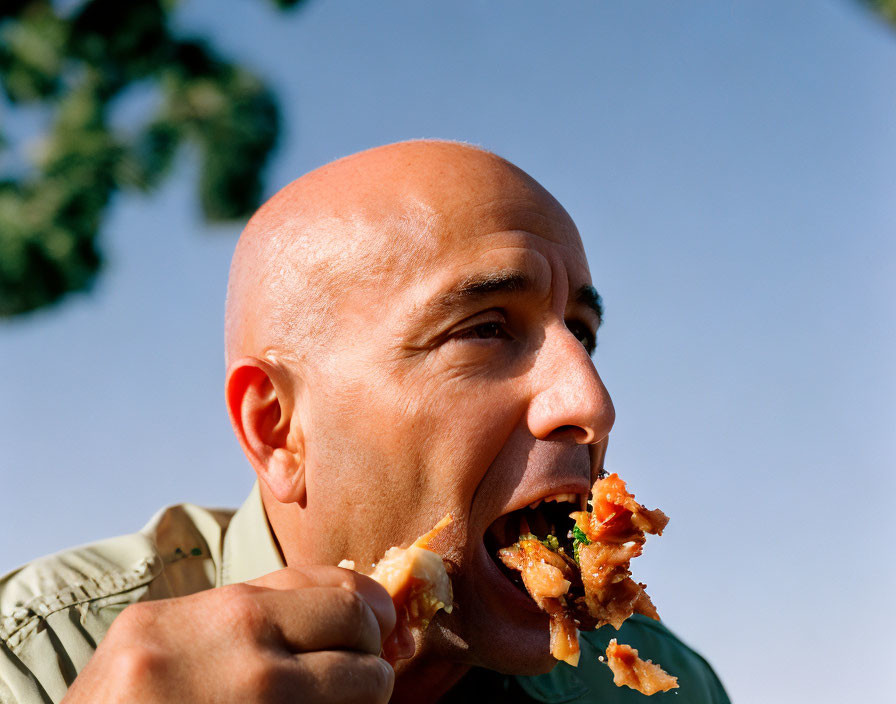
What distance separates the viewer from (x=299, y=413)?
339 centimetres

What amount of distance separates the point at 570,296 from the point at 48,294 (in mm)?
6423

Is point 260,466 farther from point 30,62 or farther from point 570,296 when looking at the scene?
point 30,62

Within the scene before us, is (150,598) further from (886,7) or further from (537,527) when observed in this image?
(886,7)

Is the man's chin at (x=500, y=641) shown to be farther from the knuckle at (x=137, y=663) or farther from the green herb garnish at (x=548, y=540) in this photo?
the knuckle at (x=137, y=663)

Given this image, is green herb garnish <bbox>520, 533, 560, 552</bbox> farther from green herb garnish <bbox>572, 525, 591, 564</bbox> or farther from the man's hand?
the man's hand

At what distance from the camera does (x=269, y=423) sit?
3.49 metres

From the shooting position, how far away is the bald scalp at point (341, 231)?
10.7 ft

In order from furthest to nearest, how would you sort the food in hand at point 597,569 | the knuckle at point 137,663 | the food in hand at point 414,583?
the food in hand at point 597,569, the food in hand at point 414,583, the knuckle at point 137,663

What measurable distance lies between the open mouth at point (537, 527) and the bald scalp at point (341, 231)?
35.7 inches

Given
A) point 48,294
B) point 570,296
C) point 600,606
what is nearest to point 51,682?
point 600,606

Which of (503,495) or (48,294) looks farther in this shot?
(48,294)

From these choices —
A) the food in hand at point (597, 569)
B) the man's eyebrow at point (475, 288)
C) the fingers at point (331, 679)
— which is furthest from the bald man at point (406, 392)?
the fingers at point (331, 679)

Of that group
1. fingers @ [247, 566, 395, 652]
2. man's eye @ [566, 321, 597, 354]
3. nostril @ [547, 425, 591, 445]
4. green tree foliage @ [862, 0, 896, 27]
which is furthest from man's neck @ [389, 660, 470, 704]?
green tree foliage @ [862, 0, 896, 27]

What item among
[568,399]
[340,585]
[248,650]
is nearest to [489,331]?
[568,399]
